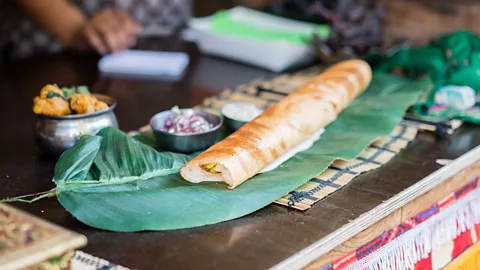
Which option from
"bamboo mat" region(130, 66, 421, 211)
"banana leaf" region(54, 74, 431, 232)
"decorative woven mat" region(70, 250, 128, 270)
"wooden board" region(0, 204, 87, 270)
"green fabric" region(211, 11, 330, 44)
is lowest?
"bamboo mat" region(130, 66, 421, 211)

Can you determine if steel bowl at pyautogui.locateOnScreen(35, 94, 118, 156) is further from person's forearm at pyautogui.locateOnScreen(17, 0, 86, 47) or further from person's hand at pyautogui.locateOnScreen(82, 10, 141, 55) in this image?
person's forearm at pyautogui.locateOnScreen(17, 0, 86, 47)

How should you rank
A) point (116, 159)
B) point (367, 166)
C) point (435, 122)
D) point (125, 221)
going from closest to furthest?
point (125, 221)
point (116, 159)
point (367, 166)
point (435, 122)

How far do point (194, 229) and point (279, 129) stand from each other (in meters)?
0.43

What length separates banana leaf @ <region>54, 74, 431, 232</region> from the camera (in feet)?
4.30

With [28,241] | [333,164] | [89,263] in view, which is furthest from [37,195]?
[333,164]

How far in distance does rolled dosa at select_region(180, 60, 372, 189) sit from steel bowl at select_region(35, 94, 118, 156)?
308 millimetres

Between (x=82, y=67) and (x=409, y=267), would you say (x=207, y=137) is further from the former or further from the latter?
(x=82, y=67)

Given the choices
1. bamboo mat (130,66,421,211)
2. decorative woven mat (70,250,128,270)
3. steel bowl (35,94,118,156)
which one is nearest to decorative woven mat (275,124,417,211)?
bamboo mat (130,66,421,211)

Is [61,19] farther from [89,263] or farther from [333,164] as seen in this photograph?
[89,263]

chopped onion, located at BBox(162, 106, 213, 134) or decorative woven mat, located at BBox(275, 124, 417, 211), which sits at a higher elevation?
chopped onion, located at BBox(162, 106, 213, 134)

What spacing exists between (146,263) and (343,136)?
2.70 ft

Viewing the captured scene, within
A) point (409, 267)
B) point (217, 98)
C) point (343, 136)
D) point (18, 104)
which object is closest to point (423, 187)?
point (409, 267)

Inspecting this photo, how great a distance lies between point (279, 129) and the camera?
5.33 feet

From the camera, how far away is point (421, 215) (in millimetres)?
1571
